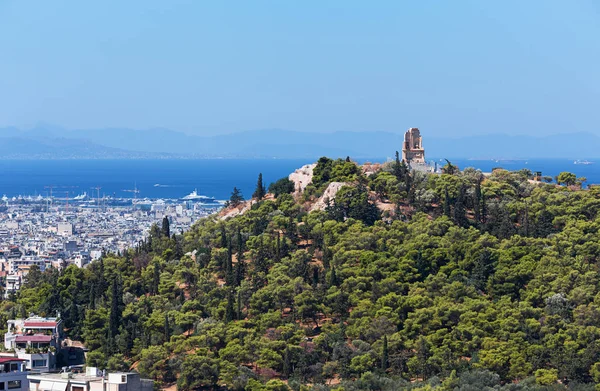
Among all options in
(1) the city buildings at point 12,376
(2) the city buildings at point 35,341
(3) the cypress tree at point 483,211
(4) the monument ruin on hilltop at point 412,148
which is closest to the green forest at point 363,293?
(3) the cypress tree at point 483,211

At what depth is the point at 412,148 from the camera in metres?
77.7

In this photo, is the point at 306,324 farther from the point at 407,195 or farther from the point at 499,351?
the point at 407,195

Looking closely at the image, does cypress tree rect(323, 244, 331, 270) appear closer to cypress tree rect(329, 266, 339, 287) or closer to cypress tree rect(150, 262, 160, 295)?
cypress tree rect(329, 266, 339, 287)

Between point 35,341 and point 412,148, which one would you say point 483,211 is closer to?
point 412,148

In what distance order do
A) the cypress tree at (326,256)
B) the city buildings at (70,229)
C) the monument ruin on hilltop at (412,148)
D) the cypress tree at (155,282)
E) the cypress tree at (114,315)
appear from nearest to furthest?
the cypress tree at (114,315) < the cypress tree at (326,256) < the cypress tree at (155,282) < the monument ruin on hilltop at (412,148) < the city buildings at (70,229)

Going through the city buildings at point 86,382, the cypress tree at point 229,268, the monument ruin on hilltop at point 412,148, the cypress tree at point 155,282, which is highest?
the monument ruin on hilltop at point 412,148

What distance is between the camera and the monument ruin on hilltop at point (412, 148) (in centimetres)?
7738

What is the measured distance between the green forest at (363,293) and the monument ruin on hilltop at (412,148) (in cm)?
417

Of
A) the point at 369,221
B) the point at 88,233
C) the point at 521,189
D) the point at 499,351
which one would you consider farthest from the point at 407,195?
the point at 88,233

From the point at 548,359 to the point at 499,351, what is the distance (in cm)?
216

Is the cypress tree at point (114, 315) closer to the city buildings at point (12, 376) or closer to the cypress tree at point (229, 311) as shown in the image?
the cypress tree at point (229, 311)

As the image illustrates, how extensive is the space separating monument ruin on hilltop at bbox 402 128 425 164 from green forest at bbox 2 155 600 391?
4.17 m

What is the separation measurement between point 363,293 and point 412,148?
882 inches

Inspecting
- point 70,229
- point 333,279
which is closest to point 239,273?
point 333,279
